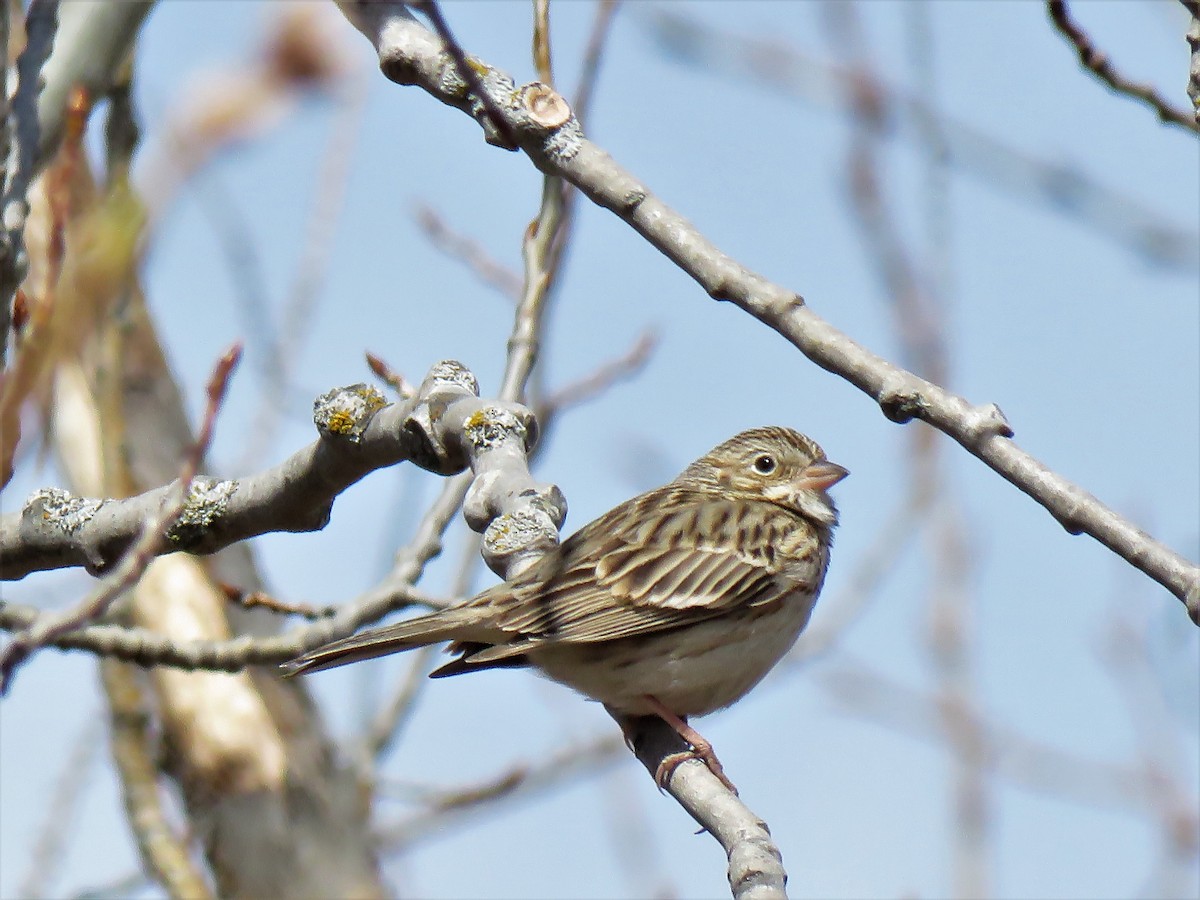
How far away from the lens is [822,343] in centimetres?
302

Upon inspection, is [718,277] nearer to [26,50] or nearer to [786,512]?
[26,50]

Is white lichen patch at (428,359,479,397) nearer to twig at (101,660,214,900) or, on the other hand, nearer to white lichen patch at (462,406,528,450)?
white lichen patch at (462,406,528,450)

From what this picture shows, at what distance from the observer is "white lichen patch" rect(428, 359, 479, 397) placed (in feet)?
14.6

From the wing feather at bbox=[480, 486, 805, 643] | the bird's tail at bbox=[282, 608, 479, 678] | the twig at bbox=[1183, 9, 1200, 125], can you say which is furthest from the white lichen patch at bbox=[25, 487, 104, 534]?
the twig at bbox=[1183, 9, 1200, 125]

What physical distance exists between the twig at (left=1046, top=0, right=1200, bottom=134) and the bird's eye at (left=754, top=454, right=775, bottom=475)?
12.9ft

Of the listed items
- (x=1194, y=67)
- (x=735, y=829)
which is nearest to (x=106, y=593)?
(x=735, y=829)

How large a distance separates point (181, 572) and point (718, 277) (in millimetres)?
5101

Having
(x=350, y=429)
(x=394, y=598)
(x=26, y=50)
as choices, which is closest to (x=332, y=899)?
(x=394, y=598)

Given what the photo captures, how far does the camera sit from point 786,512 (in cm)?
689

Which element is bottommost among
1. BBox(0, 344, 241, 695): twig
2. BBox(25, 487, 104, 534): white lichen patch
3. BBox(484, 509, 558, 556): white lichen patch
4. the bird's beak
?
BBox(0, 344, 241, 695): twig

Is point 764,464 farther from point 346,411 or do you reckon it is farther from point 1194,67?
point 1194,67

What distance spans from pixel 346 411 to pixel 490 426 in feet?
1.29

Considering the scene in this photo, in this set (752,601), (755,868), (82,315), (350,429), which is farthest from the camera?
(752,601)

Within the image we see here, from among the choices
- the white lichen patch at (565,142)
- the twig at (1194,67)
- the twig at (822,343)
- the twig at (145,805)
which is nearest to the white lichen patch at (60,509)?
the twig at (822,343)
